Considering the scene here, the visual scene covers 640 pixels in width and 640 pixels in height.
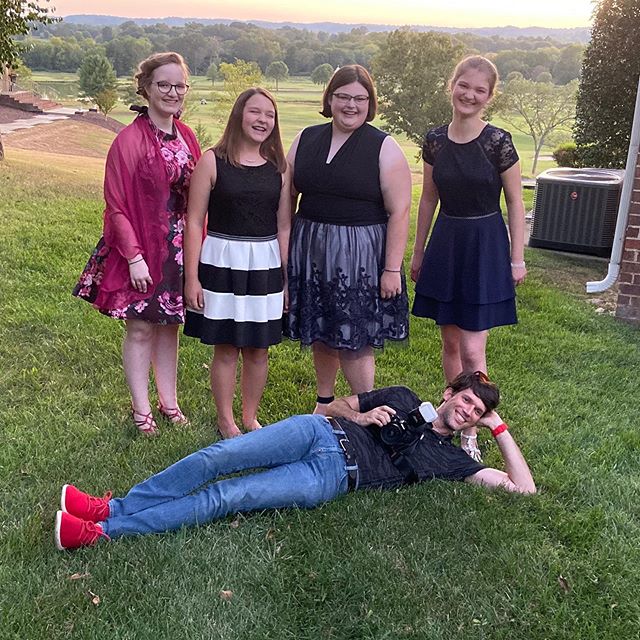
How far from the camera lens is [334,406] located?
2.91 meters

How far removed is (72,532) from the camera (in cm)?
240

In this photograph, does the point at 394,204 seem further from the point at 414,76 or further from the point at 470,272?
the point at 414,76

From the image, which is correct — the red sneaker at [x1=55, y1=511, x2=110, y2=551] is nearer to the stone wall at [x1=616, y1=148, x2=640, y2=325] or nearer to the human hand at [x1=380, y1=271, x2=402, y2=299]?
the human hand at [x1=380, y1=271, x2=402, y2=299]

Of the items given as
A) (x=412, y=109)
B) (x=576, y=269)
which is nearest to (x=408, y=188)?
(x=576, y=269)

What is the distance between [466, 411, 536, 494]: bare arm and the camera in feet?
9.46

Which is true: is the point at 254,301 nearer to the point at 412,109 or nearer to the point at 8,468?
the point at 8,468

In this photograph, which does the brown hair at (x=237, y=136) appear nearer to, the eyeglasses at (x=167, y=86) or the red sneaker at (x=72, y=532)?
the eyeglasses at (x=167, y=86)

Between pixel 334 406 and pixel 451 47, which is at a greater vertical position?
pixel 451 47

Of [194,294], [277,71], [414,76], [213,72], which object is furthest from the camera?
[414,76]

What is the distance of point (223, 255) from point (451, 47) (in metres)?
40.7

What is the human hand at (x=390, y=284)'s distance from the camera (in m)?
3.12

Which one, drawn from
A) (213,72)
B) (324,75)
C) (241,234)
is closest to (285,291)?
(241,234)

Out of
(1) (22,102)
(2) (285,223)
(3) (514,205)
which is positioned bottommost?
(1) (22,102)

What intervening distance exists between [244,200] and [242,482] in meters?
1.14
